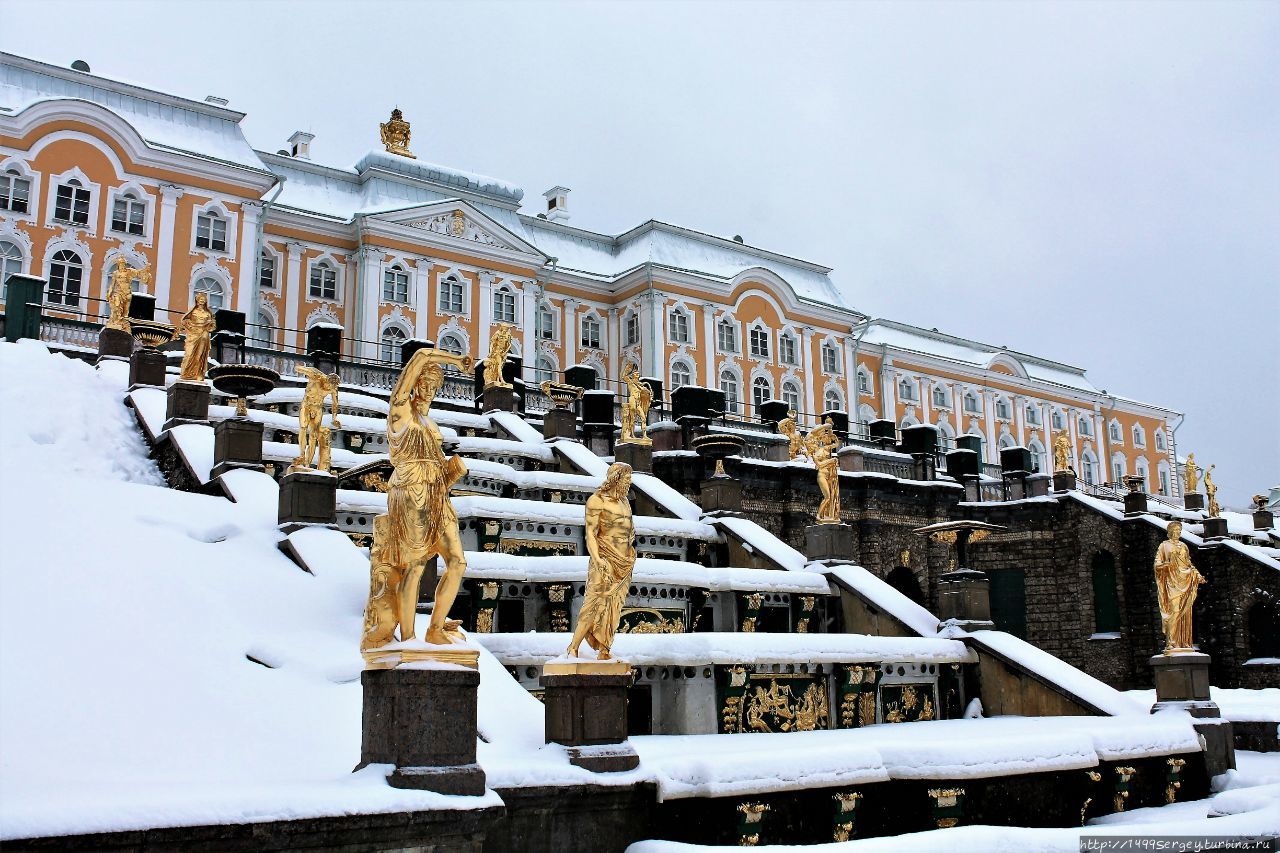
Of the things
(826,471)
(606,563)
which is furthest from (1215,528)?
(606,563)

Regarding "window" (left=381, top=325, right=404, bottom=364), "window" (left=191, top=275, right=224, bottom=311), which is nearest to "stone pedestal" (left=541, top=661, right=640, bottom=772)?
"window" (left=191, top=275, right=224, bottom=311)

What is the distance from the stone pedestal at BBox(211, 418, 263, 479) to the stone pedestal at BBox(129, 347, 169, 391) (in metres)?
5.38

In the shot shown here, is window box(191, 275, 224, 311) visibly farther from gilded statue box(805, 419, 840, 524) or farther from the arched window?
the arched window

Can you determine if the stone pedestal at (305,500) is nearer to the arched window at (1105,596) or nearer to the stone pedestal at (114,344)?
the stone pedestal at (114,344)

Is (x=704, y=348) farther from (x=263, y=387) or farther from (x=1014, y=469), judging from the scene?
(x=263, y=387)

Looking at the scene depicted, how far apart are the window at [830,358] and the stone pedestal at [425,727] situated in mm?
49324

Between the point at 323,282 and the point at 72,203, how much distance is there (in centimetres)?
922

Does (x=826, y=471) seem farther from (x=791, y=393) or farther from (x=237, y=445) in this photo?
(x=791, y=393)

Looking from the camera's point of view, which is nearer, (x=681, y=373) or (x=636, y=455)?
(x=636, y=455)

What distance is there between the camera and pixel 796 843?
10195mm

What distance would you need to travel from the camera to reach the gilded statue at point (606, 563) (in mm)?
9906

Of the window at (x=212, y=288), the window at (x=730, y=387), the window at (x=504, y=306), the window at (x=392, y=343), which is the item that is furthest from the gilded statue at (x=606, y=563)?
the window at (x=730, y=387)

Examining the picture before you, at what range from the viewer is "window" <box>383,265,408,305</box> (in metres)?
44.8

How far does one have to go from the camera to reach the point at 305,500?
13156mm
